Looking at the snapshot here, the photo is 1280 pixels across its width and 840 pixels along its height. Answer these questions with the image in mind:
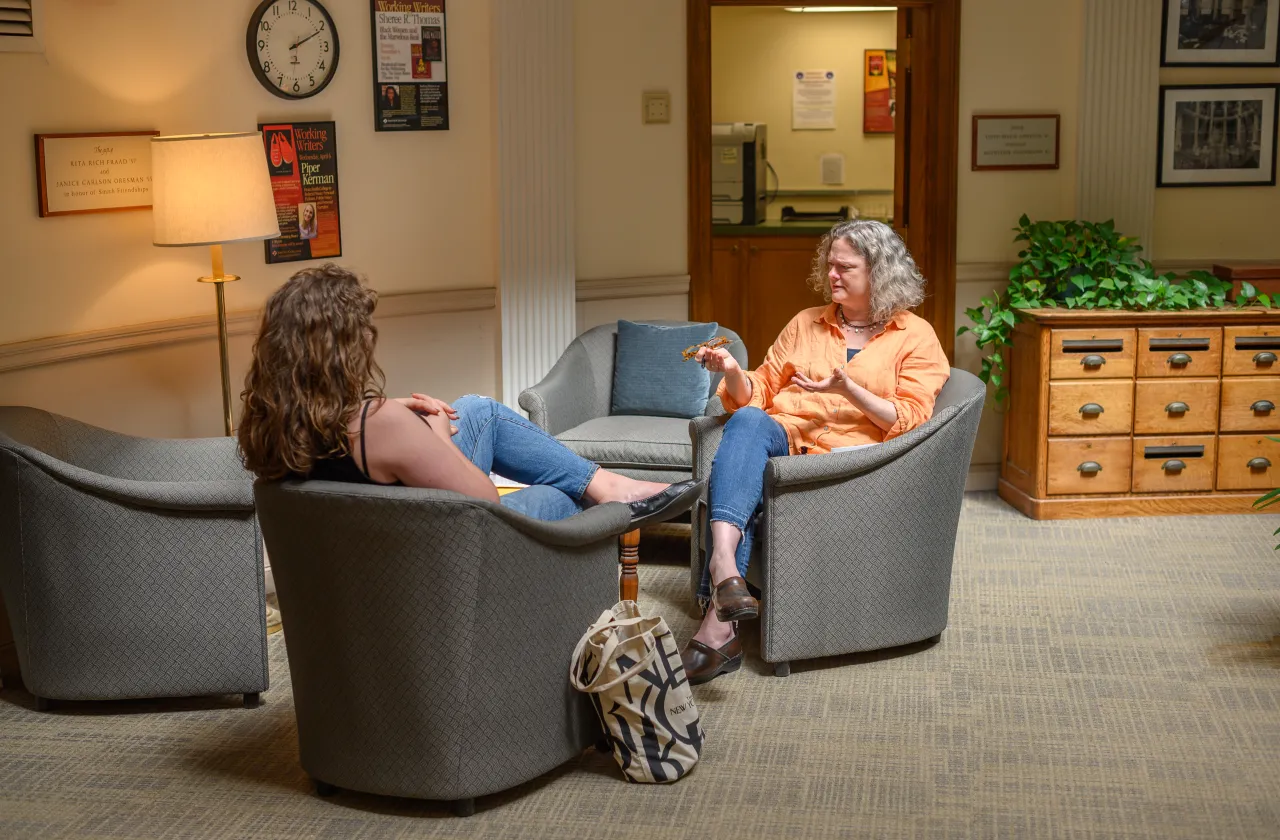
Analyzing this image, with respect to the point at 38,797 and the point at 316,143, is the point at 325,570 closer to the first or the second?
the point at 38,797

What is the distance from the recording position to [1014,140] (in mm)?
5734

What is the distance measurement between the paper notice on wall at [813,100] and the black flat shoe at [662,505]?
563 cm

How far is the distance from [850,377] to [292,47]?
2265mm

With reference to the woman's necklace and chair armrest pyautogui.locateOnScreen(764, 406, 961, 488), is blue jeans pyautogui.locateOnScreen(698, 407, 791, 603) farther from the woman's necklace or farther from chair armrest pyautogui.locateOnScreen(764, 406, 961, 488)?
the woman's necklace

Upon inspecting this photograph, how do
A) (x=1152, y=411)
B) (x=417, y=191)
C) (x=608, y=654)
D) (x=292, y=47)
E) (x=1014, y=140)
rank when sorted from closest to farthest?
(x=608, y=654)
(x=292, y=47)
(x=417, y=191)
(x=1152, y=411)
(x=1014, y=140)

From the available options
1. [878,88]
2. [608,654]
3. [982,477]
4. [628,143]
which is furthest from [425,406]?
[878,88]

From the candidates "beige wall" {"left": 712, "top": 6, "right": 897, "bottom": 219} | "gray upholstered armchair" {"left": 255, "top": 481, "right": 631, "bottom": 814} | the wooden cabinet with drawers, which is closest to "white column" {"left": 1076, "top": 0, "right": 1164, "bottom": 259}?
the wooden cabinet with drawers

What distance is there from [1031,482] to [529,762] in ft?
9.97

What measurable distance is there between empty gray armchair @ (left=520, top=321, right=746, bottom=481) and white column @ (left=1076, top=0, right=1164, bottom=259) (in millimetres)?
1744

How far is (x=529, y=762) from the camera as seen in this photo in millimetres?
3062

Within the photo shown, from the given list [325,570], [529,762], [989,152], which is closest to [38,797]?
[325,570]

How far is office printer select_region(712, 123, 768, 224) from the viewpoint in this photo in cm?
819

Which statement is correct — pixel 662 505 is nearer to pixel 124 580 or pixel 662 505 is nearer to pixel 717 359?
pixel 717 359

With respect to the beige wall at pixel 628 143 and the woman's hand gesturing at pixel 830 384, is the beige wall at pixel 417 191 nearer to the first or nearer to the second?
the beige wall at pixel 628 143
